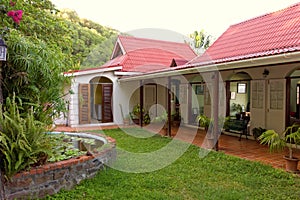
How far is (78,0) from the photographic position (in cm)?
2139

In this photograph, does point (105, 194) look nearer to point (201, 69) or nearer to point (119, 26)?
point (201, 69)

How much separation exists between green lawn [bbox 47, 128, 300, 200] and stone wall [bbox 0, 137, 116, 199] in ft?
0.45

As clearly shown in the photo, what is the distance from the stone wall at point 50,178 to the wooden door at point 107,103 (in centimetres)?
792

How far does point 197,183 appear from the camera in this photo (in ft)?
14.6

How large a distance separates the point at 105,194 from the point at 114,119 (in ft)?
28.2

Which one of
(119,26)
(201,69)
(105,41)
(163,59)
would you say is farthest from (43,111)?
(119,26)

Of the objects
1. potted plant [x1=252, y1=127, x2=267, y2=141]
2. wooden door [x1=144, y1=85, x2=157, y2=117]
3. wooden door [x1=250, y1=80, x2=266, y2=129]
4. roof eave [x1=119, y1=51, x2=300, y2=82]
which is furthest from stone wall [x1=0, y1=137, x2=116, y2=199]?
wooden door [x1=144, y1=85, x2=157, y2=117]

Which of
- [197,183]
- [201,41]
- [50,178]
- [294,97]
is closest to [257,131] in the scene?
[294,97]

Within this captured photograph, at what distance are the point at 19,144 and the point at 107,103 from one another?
9.15 meters

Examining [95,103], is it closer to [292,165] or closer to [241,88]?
[241,88]

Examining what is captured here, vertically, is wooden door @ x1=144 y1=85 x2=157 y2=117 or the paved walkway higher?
wooden door @ x1=144 y1=85 x2=157 y2=117

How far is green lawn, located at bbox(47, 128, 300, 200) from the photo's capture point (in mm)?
3914

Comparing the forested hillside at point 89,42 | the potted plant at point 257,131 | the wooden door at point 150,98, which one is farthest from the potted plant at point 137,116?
the forested hillside at point 89,42

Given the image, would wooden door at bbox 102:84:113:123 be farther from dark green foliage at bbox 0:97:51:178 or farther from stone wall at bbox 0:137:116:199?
dark green foliage at bbox 0:97:51:178
